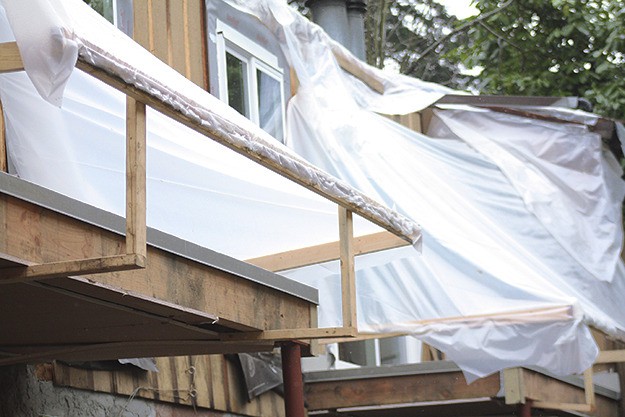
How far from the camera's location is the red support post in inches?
233

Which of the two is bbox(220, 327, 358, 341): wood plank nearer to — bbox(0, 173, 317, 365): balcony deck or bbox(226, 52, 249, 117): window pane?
bbox(0, 173, 317, 365): balcony deck

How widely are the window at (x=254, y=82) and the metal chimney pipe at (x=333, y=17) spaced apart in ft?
12.0

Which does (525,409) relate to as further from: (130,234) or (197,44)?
(130,234)

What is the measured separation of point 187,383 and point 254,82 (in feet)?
9.11

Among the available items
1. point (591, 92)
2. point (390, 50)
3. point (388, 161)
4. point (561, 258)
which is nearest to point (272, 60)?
point (388, 161)

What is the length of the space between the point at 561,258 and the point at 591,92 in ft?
14.6

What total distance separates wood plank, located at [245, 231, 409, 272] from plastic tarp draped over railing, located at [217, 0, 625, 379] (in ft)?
0.38

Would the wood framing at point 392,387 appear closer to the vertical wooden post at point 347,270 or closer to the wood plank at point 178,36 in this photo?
the wood plank at point 178,36

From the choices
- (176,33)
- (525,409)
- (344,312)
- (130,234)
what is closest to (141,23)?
(176,33)

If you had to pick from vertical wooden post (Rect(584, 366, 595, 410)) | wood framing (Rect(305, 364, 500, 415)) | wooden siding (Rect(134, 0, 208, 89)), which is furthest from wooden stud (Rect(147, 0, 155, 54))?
vertical wooden post (Rect(584, 366, 595, 410))

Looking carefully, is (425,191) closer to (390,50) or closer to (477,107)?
(477,107)

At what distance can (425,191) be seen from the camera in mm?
8828

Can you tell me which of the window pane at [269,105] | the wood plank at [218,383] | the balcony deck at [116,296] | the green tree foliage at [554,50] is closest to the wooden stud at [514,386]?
the wood plank at [218,383]

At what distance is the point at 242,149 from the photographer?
447cm
